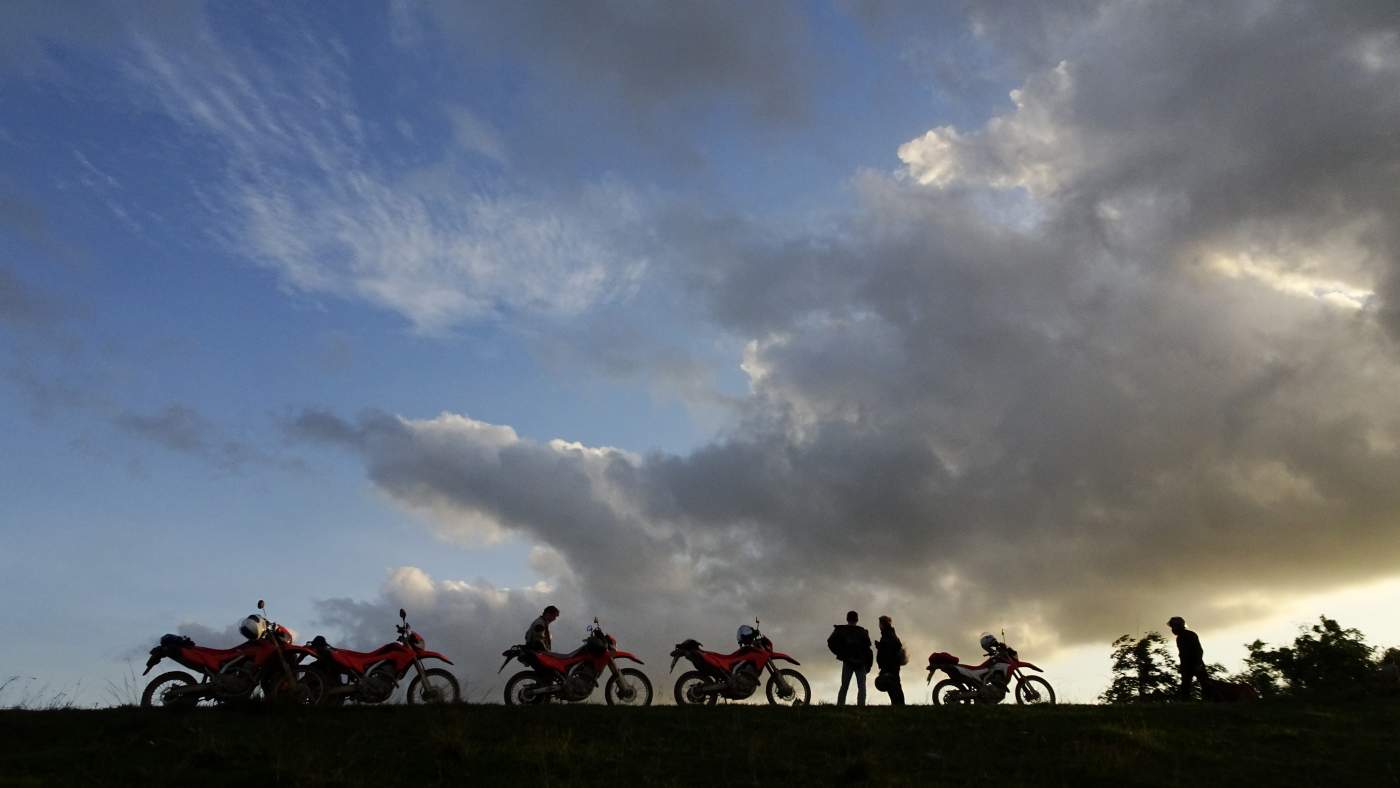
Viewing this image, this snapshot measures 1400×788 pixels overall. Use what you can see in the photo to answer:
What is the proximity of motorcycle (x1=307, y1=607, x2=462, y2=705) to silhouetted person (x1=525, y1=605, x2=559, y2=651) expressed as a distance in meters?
1.52

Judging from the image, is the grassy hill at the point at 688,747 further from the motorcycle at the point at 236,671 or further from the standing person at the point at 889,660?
the standing person at the point at 889,660

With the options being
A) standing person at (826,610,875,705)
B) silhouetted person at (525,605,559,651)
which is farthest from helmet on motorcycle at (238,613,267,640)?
standing person at (826,610,875,705)

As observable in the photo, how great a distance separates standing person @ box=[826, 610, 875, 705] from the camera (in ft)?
69.9

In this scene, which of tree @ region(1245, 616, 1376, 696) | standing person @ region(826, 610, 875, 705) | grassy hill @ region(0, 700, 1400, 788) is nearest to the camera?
grassy hill @ region(0, 700, 1400, 788)

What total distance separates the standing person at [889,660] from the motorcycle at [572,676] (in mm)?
5323

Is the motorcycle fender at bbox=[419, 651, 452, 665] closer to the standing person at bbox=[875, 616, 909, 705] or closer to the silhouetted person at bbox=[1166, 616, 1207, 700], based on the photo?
the standing person at bbox=[875, 616, 909, 705]

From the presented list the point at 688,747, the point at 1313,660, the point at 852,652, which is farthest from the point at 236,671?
the point at 1313,660

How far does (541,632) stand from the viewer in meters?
19.6

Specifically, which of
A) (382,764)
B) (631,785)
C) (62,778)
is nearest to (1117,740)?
(631,785)

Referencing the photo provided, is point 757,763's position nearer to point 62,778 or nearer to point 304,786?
point 304,786

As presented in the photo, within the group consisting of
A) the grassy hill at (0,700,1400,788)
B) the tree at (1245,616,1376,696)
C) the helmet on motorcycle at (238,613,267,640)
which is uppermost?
the tree at (1245,616,1376,696)

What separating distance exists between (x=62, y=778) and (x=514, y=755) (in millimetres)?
5213

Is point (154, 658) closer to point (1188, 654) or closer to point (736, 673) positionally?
point (736, 673)

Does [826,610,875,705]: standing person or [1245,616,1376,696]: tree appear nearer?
[826,610,875,705]: standing person
